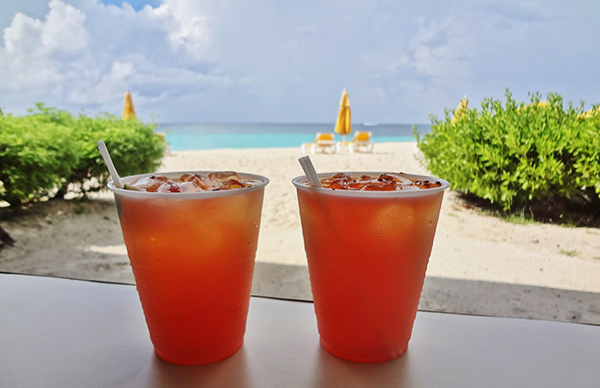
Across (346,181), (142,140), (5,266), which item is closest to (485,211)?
(142,140)

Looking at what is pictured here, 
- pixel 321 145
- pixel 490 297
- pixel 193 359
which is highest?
pixel 193 359

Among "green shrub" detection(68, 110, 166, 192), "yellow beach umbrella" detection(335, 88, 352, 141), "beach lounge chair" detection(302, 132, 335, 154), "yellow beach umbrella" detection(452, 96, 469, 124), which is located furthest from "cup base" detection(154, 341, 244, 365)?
"yellow beach umbrella" detection(335, 88, 352, 141)

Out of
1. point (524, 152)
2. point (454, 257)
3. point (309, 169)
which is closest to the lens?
point (309, 169)

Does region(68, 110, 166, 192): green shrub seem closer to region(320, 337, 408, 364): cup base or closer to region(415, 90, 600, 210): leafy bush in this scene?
region(415, 90, 600, 210): leafy bush

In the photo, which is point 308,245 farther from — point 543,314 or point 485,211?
point 485,211

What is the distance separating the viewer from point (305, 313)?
801mm

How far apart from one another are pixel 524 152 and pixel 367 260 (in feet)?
12.3

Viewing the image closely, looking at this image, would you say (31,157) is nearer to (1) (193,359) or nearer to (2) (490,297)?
(1) (193,359)

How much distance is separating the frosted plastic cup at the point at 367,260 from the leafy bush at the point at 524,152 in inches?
142

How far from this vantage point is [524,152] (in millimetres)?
3705

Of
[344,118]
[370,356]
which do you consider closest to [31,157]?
[370,356]

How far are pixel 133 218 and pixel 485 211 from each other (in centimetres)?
439

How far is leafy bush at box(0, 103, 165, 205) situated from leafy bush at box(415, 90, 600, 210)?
3322 millimetres

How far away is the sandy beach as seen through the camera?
8.54 ft
